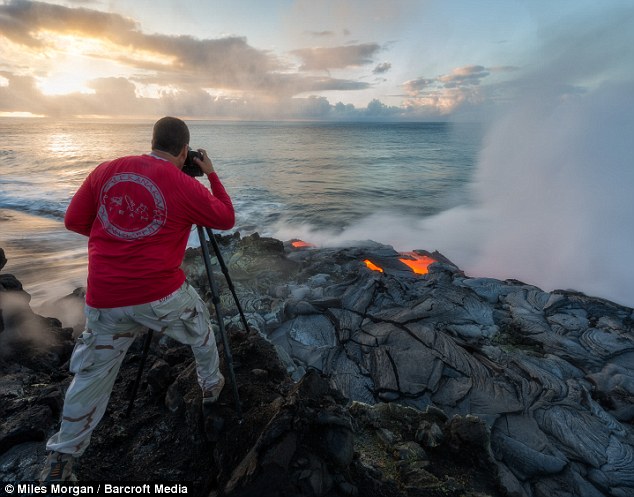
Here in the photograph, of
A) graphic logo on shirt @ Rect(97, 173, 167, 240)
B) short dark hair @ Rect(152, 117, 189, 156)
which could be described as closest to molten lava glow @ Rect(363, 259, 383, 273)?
short dark hair @ Rect(152, 117, 189, 156)

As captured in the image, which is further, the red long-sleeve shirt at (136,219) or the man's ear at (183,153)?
the man's ear at (183,153)

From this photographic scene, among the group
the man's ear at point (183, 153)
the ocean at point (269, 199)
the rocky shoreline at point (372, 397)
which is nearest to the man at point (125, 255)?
the man's ear at point (183, 153)

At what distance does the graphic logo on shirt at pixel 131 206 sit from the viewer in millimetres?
2719

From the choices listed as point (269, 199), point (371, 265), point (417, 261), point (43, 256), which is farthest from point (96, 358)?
point (269, 199)

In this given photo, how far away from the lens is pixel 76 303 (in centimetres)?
883

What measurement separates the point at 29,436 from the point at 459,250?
1634 cm

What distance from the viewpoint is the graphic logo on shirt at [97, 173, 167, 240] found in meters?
2.72

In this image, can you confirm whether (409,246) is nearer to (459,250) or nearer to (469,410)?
(459,250)

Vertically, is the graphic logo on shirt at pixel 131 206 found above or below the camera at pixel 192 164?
below

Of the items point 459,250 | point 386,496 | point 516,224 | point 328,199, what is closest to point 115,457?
point 386,496

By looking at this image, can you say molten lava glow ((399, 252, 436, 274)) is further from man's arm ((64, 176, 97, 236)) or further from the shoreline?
the shoreline

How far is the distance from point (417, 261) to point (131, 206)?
11.6 m

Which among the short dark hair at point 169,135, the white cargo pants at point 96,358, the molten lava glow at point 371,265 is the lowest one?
the molten lava glow at point 371,265

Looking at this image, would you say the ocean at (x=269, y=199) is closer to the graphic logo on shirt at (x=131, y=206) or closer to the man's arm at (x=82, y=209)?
the man's arm at (x=82, y=209)
